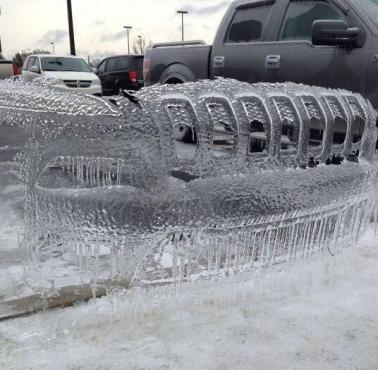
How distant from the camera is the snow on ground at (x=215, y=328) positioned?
181cm

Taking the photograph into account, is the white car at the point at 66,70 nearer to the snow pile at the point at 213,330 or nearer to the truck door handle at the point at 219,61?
the truck door handle at the point at 219,61

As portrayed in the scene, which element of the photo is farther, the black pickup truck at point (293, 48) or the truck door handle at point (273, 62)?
the truck door handle at point (273, 62)

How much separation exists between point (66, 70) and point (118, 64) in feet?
9.47

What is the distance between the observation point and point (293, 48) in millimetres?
4508

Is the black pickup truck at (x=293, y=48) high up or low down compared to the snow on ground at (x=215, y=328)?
up

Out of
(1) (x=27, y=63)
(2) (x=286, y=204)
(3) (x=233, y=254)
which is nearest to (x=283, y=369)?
(3) (x=233, y=254)

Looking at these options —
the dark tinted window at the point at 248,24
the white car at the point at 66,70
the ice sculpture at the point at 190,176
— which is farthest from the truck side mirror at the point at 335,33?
the white car at the point at 66,70

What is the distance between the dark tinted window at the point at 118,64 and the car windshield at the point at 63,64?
1.89 m

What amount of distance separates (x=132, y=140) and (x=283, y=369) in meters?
1.01

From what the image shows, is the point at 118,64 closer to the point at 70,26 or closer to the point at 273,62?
the point at 70,26

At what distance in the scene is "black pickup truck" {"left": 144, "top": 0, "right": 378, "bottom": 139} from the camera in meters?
3.94

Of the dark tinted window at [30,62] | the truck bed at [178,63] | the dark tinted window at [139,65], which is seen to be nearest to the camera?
the truck bed at [178,63]

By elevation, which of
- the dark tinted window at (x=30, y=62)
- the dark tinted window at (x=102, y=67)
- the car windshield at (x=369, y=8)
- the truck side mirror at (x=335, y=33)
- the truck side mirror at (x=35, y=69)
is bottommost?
the dark tinted window at (x=102, y=67)

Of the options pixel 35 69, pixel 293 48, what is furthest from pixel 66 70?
pixel 293 48
